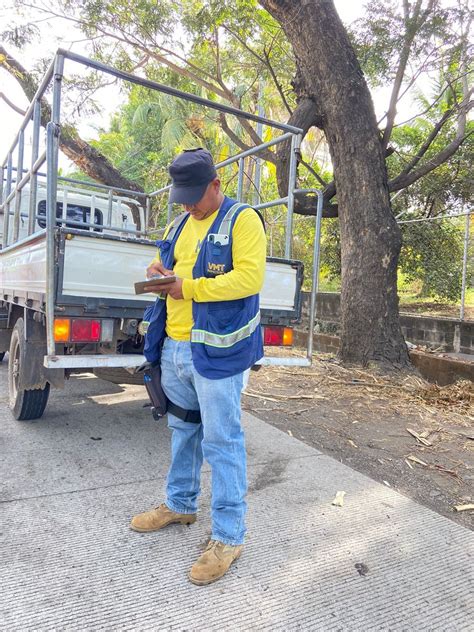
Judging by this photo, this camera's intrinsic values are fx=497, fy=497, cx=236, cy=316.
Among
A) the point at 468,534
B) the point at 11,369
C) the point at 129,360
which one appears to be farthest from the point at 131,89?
the point at 468,534

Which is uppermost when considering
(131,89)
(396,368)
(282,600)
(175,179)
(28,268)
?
(131,89)

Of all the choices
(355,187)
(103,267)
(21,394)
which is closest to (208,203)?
(103,267)

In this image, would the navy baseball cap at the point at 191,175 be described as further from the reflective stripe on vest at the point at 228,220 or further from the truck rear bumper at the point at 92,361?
the truck rear bumper at the point at 92,361

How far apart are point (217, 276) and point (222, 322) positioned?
0.21m

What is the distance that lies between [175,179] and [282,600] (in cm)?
A: 192

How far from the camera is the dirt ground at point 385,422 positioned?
3592 mm

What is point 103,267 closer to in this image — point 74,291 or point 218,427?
point 74,291

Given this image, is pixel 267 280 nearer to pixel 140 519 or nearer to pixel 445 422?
pixel 140 519

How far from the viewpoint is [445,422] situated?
5062mm

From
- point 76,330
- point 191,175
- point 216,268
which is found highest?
point 191,175

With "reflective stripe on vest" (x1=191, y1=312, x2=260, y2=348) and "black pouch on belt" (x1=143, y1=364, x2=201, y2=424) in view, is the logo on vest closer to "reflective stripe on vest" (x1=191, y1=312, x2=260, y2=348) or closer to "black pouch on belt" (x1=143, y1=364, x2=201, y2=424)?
"reflective stripe on vest" (x1=191, y1=312, x2=260, y2=348)

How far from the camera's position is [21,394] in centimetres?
427

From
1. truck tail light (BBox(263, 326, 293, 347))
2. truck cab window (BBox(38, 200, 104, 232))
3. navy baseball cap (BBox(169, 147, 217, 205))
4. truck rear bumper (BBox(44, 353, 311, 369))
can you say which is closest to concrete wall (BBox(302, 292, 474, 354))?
truck tail light (BBox(263, 326, 293, 347))

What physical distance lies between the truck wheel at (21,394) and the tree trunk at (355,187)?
14.7 feet
